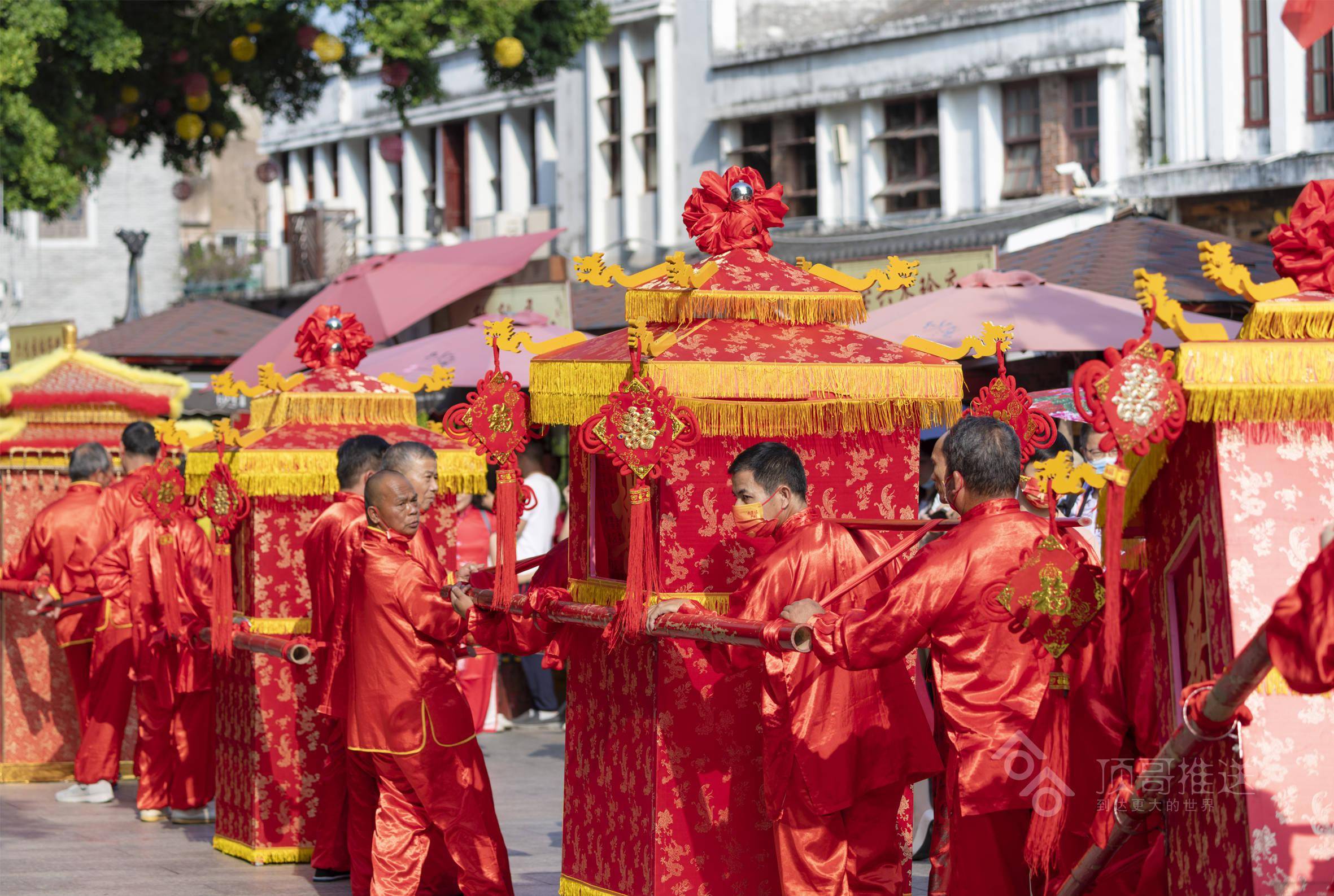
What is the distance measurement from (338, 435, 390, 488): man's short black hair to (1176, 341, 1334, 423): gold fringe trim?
421 cm

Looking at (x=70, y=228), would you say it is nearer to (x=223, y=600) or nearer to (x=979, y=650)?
(x=223, y=600)

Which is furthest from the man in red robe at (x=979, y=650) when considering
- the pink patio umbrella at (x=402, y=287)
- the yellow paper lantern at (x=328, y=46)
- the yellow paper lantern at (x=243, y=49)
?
the yellow paper lantern at (x=243, y=49)

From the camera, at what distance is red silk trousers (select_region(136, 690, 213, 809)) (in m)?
9.41

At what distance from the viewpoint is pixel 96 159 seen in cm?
1529

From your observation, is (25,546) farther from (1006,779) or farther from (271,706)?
(1006,779)

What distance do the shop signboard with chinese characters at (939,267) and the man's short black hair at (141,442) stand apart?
13.1ft

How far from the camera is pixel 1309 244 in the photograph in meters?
4.59

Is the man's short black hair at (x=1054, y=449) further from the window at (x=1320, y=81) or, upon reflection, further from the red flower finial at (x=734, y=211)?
the window at (x=1320, y=81)

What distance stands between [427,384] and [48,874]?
8.90 feet

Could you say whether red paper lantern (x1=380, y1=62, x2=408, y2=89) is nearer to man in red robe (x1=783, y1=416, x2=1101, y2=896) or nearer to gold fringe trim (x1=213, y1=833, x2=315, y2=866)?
gold fringe trim (x1=213, y1=833, x2=315, y2=866)

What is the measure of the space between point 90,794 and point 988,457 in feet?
21.3

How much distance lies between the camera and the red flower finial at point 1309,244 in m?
4.57

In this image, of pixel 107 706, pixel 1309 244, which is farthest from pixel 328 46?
pixel 1309 244

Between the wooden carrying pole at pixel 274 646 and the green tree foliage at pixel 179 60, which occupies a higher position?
the green tree foliage at pixel 179 60
